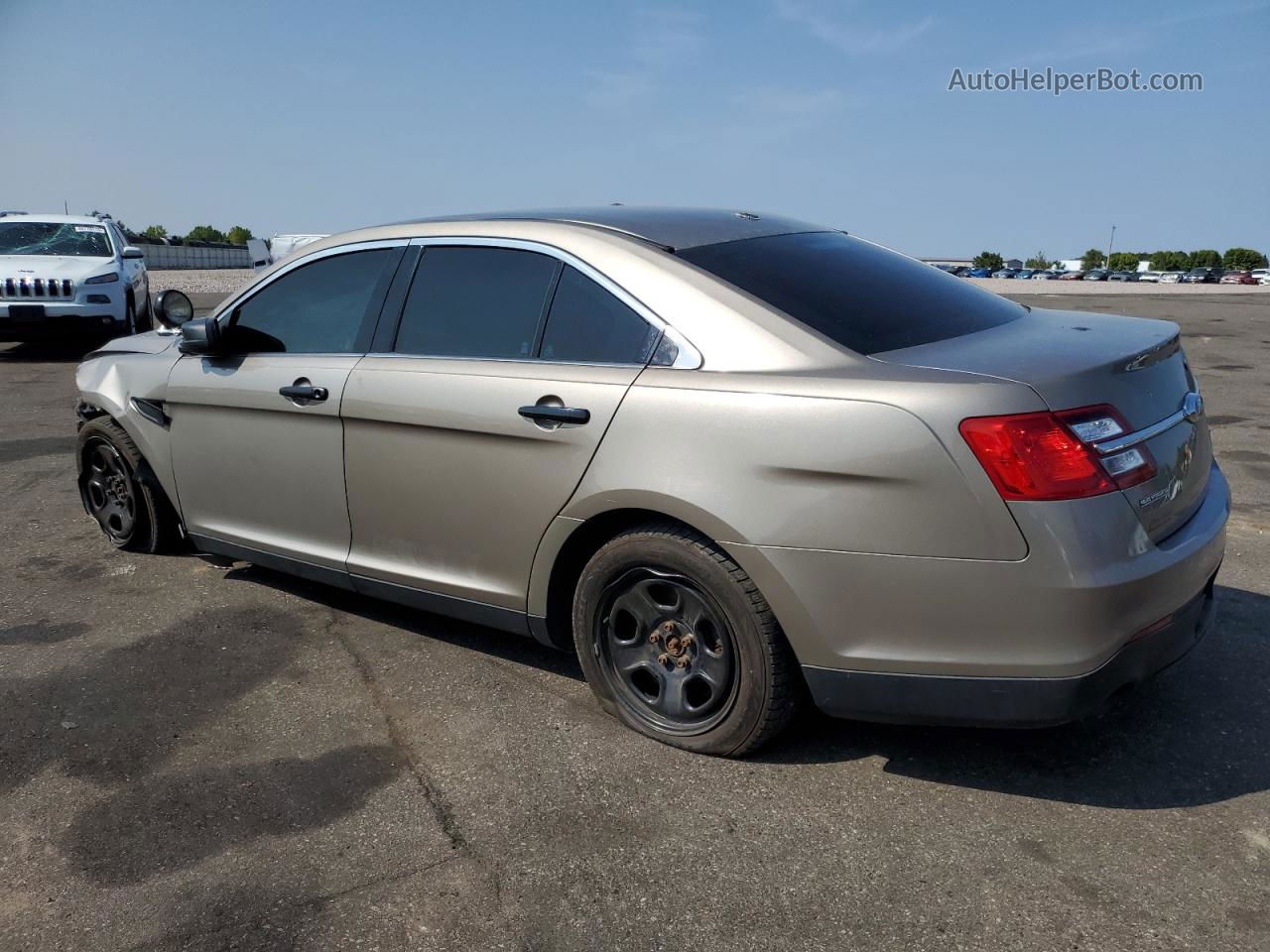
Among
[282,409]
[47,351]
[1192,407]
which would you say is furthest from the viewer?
[47,351]

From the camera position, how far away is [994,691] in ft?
8.90

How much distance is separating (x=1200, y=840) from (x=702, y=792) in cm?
129

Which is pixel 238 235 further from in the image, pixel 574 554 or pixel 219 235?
pixel 574 554

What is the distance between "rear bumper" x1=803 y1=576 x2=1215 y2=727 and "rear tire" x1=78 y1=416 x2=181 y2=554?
3.54 meters

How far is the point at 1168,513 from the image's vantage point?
9.45ft

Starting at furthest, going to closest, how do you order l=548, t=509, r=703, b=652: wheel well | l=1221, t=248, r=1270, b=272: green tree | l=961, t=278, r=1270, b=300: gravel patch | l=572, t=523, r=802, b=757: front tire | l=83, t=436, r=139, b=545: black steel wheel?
l=1221, t=248, r=1270, b=272: green tree < l=961, t=278, r=1270, b=300: gravel patch < l=83, t=436, r=139, b=545: black steel wheel < l=548, t=509, r=703, b=652: wheel well < l=572, t=523, r=802, b=757: front tire

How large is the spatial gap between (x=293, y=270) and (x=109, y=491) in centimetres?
185

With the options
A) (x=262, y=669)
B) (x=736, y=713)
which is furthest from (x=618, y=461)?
(x=262, y=669)

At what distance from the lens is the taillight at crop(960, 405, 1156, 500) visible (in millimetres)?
2590

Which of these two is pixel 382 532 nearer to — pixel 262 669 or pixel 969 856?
pixel 262 669

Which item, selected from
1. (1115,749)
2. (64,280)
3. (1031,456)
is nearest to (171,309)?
(1031,456)

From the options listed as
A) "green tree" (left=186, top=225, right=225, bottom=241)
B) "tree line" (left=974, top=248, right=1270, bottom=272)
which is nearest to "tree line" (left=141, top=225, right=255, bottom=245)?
"green tree" (left=186, top=225, right=225, bottom=241)

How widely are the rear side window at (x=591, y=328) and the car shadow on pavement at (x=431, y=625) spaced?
1114 millimetres

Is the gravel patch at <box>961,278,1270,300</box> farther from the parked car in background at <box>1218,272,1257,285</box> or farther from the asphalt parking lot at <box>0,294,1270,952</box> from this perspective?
the asphalt parking lot at <box>0,294,1270,952</box>
